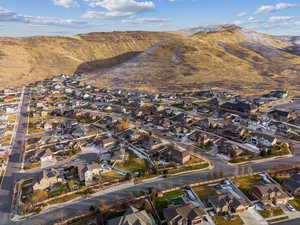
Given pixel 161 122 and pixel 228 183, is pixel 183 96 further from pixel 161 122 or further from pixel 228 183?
pixel 228 183

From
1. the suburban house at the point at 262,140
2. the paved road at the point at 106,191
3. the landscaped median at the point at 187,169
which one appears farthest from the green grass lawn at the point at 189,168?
the suburban house at the point at 262,140

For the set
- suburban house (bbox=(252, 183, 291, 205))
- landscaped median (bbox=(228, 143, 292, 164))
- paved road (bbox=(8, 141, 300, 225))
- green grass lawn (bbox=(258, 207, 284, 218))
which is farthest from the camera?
landscaped median (bbox=(228, 143, 292, 164))

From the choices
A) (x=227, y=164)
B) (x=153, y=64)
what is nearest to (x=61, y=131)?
(x=227, y=164)

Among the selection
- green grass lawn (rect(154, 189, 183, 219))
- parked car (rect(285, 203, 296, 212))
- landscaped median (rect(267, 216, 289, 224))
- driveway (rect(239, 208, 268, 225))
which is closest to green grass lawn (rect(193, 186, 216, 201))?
green grass lawn (rect(154, 189, 183, 219))

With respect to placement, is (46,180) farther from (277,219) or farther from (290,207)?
(290,207)

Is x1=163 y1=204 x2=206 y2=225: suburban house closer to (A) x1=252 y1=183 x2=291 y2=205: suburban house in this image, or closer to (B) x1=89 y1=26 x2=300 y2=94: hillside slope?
(A) x1=252 y1=183 x2=291 y2=205: suburban house

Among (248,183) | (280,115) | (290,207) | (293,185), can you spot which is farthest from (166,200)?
(280,115)

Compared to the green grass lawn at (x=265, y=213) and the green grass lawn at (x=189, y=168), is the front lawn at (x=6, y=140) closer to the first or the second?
the green grass lawn at (x=189, y=168)
